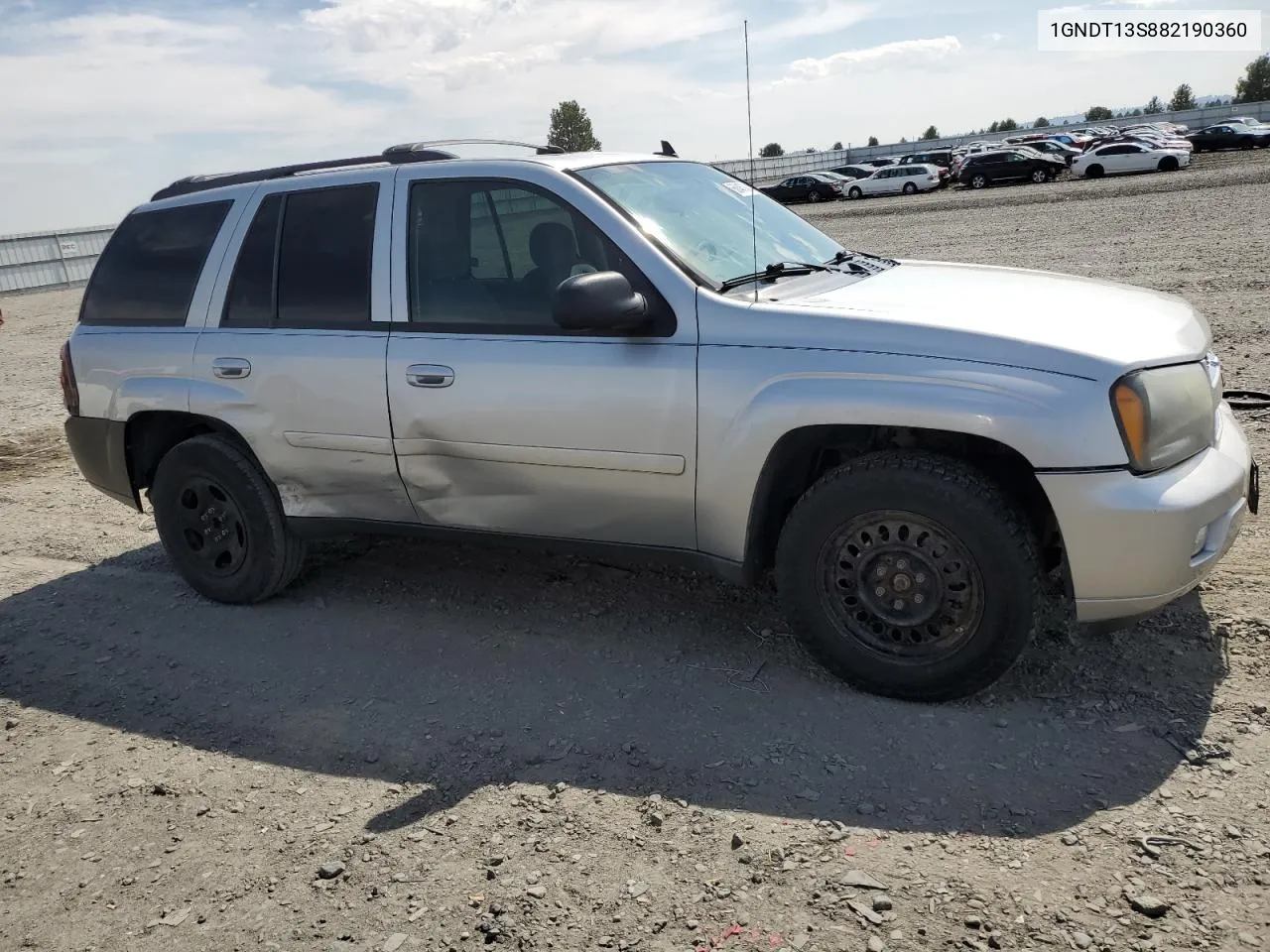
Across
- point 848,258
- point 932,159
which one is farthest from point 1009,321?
point 932,159

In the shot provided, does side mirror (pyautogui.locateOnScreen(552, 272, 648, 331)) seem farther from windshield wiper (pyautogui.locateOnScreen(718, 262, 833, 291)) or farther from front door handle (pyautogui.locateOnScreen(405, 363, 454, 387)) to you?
front door handle (pyautogui.locateOnScreen(405, 363, 454, 387))

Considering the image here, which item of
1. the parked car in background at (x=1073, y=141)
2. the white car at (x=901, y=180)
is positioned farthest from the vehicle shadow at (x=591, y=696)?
the parked car in background at (x=1073, y=141)

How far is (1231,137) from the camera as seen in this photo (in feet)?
134

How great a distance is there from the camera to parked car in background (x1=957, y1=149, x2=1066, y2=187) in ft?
117

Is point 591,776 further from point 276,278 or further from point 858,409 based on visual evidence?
point 276,278

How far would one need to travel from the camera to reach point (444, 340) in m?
4.18

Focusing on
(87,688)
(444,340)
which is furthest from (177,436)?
(444,340)

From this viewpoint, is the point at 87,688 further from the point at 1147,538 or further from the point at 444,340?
the point at 1147,538

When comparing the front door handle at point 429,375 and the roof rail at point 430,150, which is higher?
the roof rail at point 430,150

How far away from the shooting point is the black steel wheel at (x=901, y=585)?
11.3 feet

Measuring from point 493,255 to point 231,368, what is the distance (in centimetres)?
140

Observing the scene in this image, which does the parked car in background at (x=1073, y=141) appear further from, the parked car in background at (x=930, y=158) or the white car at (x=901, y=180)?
the white car at (x=901, y=180)

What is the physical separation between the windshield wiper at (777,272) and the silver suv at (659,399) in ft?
0.05

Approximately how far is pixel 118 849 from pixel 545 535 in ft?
5.97
